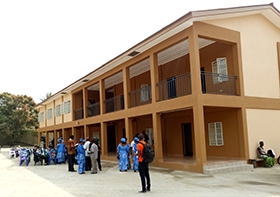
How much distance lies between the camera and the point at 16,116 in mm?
43156

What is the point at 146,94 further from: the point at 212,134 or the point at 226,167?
the point at 226,167

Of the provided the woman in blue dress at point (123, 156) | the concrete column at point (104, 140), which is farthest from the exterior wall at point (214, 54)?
the concrete column at point (104, 140)

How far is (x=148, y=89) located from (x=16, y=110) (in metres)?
32.0

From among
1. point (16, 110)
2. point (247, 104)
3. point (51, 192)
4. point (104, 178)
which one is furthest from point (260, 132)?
point (16, 110)

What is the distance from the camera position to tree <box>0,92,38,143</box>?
42.6m

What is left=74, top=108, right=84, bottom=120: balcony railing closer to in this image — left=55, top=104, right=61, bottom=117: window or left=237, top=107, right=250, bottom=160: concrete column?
left=55, top=104, right=61, bottom=117: window

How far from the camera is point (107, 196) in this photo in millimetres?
7266

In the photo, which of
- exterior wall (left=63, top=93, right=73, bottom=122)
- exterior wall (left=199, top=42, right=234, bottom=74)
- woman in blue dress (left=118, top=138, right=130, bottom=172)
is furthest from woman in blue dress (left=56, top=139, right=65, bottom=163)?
exterior wall (left=199, top=42, right=234, bottom=74)

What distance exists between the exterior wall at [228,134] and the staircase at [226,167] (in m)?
1.27

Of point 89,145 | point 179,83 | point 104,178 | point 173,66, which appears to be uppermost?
point 173,66

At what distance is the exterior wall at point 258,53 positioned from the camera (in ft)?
42.3

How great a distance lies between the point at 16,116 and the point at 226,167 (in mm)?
39206

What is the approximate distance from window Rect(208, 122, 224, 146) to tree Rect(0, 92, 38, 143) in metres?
36.0

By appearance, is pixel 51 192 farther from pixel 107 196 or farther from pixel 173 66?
pixel 173 66
